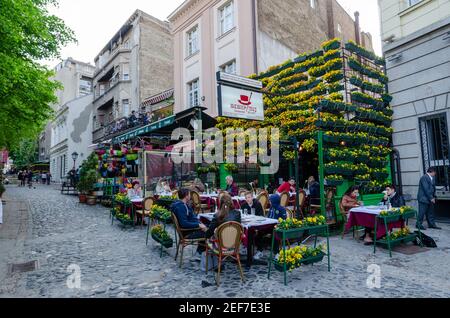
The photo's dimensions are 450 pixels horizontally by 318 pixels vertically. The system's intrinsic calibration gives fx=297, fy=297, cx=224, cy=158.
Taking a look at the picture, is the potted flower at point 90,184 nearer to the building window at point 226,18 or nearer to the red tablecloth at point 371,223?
the building window at point 226,18

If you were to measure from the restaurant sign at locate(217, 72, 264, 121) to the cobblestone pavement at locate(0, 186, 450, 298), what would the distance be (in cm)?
436

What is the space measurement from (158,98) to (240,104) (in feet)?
52.4

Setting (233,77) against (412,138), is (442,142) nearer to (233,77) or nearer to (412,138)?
(412,138)

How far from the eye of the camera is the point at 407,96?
35.7 feet

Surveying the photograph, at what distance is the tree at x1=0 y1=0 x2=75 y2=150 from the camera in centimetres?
859

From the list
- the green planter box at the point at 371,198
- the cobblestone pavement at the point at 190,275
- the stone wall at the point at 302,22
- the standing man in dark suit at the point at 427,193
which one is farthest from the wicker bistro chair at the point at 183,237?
Answer: the stone wall at the point at 302,22

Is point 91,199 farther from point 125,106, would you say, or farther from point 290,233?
point 290,233

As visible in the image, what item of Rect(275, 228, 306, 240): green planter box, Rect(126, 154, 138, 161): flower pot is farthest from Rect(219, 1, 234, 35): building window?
Rect(275, 228, 306, 240): green planter box

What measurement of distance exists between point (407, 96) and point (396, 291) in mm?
8793

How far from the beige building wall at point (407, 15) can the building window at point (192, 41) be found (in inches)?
425

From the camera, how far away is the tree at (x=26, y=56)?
8586mm

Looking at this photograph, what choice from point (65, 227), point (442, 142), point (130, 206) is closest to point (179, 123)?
point (130, 206)

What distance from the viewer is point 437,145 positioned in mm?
10117

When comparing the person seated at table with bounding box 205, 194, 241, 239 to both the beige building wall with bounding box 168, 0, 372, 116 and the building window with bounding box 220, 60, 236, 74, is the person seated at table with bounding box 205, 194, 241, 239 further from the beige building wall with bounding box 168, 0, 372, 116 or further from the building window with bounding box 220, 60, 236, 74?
the building window with bounding box 220, 60, 236, 74
